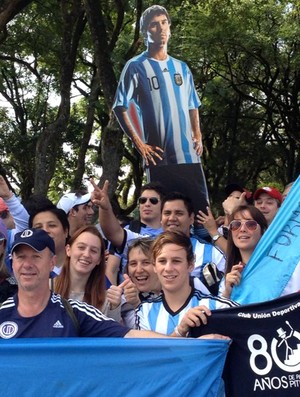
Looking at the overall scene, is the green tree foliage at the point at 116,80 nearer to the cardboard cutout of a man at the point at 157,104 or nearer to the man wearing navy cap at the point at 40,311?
the cardboard cutout of a man at the point at 157,104

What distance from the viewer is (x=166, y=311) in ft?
12.8

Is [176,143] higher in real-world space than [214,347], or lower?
higher

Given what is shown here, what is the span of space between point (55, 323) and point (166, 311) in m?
0.76

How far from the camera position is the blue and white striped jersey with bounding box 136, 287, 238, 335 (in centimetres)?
383

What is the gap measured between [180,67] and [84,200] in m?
2.82

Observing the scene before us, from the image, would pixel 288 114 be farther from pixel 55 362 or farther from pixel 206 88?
pixel 55 362

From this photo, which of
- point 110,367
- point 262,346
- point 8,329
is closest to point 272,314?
point 262,346

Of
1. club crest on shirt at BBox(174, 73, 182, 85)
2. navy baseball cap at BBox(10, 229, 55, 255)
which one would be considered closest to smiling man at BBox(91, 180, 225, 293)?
navy baseball cap at BBox(10, 229, 55, 255)

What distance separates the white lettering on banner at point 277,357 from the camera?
135 inches

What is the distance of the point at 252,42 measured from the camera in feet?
51.8

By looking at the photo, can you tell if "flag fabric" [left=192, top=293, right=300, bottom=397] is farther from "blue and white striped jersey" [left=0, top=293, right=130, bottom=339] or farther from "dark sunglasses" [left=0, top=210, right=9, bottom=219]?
"dark sunglasses" [left=0, top=210, right=9, bottom=219]

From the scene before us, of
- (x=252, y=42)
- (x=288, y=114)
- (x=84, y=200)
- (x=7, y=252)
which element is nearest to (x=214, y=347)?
(x=7, y=252)

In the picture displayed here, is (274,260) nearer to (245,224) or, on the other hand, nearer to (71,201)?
(245,224)

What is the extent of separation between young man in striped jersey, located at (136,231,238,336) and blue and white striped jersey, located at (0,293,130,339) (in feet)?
1.46
